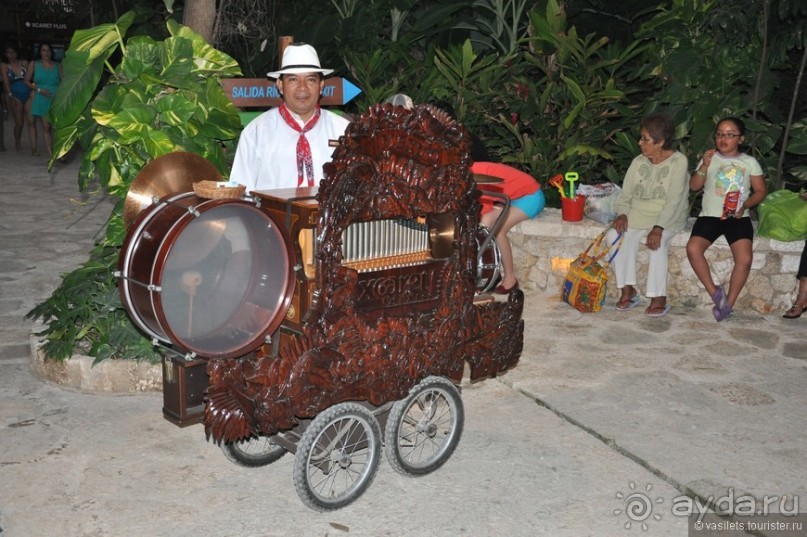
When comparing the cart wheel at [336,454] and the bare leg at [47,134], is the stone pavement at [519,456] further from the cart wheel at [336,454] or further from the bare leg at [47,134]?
the bare leg at [47,134]

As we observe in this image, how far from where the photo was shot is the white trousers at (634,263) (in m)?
6.77

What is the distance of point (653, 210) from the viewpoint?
22.3 ft

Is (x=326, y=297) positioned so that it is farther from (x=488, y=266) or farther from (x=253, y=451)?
(x=488, y=266)

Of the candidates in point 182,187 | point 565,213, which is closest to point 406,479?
point 182,187

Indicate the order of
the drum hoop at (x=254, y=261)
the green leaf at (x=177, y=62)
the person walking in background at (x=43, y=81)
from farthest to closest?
the person walking in background at (x=43, y=81), the green leaf at (x=177, y=62), the drum hoop at (x=254, y=261)

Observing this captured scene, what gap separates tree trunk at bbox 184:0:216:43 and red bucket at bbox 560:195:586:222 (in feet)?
9.81

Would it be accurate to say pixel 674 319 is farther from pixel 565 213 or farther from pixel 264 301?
pixel 264 301

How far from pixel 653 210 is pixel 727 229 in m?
0.53

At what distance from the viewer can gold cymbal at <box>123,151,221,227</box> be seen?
3797 mm

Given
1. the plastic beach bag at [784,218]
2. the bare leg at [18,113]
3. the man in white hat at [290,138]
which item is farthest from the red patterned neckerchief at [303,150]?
the bare leg at [18,113]

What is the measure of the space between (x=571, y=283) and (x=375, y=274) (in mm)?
3288

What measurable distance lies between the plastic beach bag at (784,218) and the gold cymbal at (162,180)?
4.54 metres

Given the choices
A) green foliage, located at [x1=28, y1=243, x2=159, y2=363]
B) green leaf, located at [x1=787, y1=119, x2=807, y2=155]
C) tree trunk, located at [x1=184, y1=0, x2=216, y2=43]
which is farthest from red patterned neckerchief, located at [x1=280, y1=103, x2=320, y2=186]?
green leaf, located at [x1=787, y1=119, x2=807, y2=155]

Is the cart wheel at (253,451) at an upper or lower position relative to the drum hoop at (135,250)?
lower
